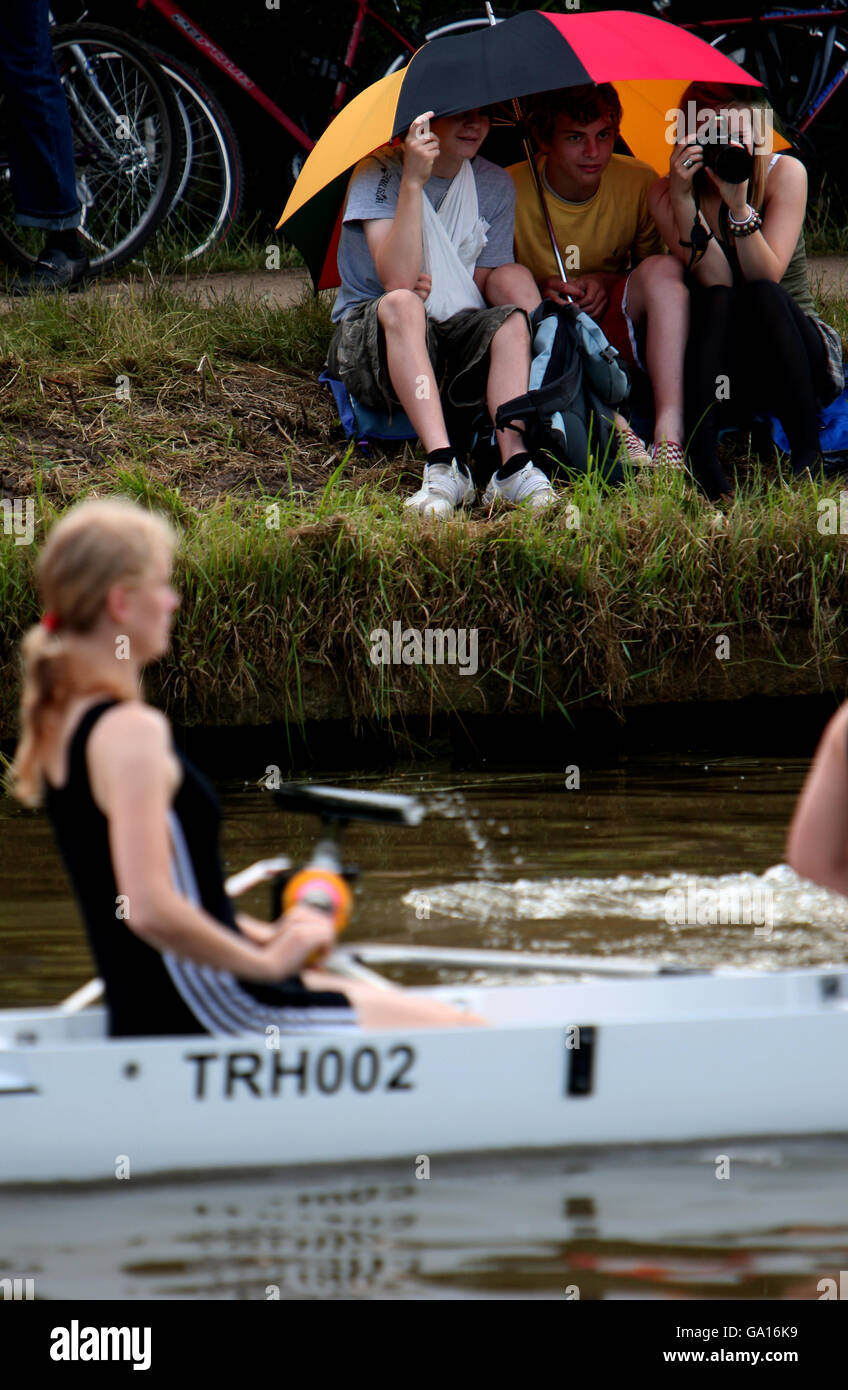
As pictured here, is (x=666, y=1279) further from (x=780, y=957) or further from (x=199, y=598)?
(x=199, y=598)

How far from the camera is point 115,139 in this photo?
25.3 feet

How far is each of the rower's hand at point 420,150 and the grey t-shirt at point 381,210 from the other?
28cm

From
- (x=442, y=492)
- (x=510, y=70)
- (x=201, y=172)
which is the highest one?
(x=201, y=172)

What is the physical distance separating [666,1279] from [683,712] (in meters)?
3.27

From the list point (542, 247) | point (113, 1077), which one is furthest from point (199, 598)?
point (113, 1077)

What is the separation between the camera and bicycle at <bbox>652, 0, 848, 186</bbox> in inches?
347

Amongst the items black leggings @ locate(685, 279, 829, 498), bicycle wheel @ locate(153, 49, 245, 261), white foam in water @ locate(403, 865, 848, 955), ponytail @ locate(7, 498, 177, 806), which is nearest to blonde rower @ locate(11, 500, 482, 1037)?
ponytail @ locate(7, 498, 177, 806)

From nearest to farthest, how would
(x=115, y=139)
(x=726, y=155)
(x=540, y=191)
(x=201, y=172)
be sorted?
(x=726, y=155), (x=540, y=191), (x=115, y=139), (x=201, y=172)

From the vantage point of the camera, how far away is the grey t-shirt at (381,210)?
6.26 metres

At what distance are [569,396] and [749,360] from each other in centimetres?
84

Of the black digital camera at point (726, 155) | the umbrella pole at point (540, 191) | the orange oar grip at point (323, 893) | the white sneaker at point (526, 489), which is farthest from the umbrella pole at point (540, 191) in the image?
the orange oar grip at point (323, 893)

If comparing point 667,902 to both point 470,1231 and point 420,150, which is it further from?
point 420,150

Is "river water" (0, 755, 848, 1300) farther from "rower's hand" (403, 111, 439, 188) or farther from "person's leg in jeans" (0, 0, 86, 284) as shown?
"person's leg in jeans" (0, 0, 86, 284)

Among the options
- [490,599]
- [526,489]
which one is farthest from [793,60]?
[490,599]
